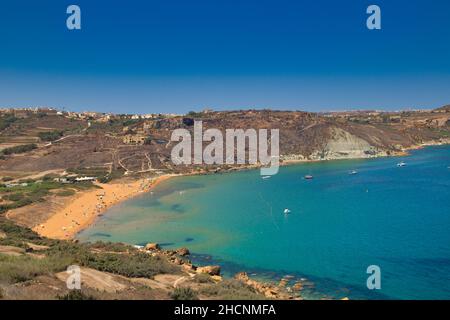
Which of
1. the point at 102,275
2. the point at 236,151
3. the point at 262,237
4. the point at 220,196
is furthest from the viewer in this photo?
the point at 236,151

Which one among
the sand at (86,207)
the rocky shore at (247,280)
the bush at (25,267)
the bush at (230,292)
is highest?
the bush at (25,267)

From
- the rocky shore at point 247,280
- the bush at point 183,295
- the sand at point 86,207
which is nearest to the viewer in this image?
the bush at point 183,295

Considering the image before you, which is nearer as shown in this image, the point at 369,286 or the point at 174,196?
the point at 369,286

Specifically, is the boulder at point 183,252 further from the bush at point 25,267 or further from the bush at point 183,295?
the bush at point 183,295

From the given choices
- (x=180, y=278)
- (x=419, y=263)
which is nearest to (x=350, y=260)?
(x=419, y=263)

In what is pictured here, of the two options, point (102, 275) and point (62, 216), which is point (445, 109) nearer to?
point (62, 216)

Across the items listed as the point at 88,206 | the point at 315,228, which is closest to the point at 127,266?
the point at 315,228

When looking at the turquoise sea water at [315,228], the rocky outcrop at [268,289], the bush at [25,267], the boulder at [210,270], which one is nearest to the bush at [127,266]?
the bush at [25,267]

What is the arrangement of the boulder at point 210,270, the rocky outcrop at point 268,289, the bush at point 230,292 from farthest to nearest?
the boulder at point 210,270 < the rocky outcrop at point 268,289 < the bush at point 230,292
